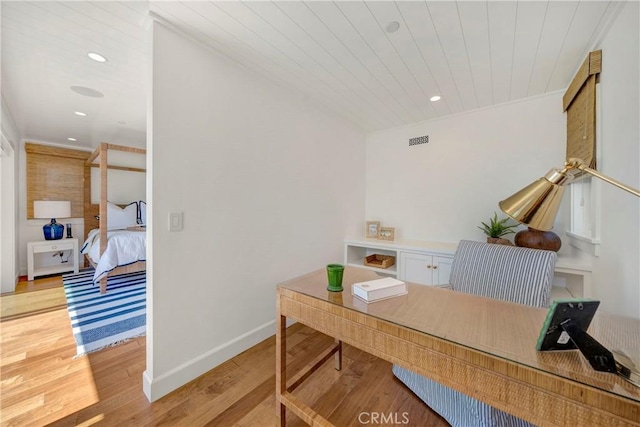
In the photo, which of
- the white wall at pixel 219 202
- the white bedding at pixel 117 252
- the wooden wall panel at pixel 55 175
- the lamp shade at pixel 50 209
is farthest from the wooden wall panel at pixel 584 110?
the wooden wall panel at pixel 55 175

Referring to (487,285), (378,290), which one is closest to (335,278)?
(378,290)

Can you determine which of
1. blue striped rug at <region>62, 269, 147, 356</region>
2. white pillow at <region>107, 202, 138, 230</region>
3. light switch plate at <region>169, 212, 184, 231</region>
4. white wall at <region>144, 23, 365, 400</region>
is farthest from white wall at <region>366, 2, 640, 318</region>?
white pillow at <region>107, 202, 138, 230</region>

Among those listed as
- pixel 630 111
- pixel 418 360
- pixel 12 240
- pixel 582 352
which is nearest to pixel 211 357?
pixel 418 360

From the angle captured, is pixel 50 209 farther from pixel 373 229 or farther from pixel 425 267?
pixel 425 267

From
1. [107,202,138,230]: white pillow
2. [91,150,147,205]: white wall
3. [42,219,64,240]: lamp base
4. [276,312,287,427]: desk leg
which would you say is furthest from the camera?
[91,150,147,205]: white wall

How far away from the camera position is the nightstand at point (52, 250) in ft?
12.1

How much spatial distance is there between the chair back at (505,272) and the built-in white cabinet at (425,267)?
2.04 feet

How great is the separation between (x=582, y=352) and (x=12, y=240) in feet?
18.2

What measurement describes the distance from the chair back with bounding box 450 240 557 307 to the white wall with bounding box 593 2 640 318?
26 cm

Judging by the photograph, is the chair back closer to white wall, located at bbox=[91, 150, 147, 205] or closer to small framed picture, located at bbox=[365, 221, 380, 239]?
small framed picture, located at bbox=[365, 221, 380, 239]

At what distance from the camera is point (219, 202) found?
1816mm

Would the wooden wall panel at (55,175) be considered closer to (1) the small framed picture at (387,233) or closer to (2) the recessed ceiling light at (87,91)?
(2) the recessed ceiling light at (87,91)

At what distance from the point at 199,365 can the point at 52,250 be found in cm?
404

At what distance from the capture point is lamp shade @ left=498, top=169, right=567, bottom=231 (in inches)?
29.6
